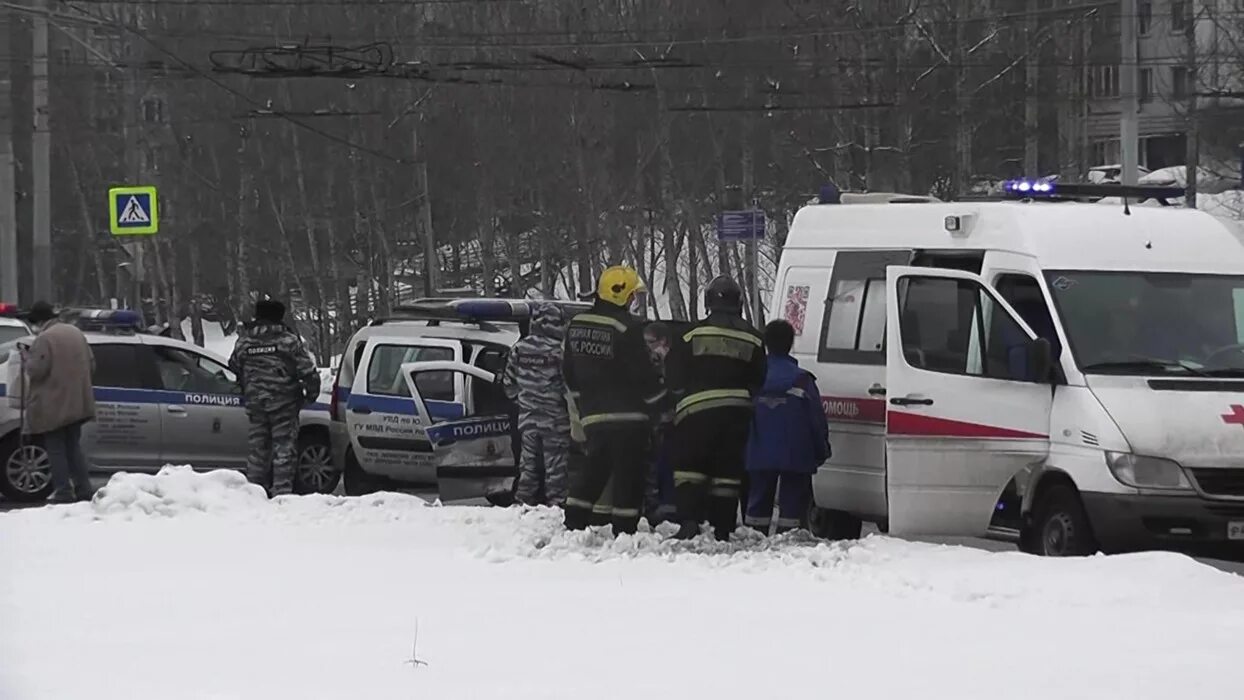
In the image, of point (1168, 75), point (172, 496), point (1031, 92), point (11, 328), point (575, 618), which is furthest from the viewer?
point (1168, 75)

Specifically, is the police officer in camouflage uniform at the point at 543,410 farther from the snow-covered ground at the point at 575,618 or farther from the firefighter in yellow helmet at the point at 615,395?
the firefighter in yellow helmet at the point at 615,395

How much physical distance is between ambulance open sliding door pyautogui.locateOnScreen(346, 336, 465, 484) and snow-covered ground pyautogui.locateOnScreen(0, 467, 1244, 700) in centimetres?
476

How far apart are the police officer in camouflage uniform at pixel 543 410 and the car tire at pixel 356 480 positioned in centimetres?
417

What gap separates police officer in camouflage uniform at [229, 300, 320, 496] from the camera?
16203 mm

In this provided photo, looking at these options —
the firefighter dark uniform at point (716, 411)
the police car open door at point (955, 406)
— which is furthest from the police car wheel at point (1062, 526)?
the firefighter dark uniform at point (716, 411)

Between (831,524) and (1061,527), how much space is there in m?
2.62

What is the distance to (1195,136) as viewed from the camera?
127ft

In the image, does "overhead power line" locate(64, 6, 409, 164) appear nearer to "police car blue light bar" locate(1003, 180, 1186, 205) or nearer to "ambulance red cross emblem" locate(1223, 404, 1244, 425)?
"police car blue light bar" locate(1003, 180, 1186, 205)

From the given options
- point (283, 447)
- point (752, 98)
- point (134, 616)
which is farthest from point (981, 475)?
point (752, 98)

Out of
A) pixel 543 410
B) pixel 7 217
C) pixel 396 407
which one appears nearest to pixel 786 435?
pixel 543 410

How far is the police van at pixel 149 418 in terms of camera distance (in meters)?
18.3

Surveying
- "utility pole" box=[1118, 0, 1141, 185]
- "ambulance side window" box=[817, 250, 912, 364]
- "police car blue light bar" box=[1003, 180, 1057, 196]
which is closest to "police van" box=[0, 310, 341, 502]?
"ambulance side window" box=[817, 250, 912, 364]

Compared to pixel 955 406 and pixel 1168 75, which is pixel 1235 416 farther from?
pixel 1168 75

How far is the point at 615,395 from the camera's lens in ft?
40.4
